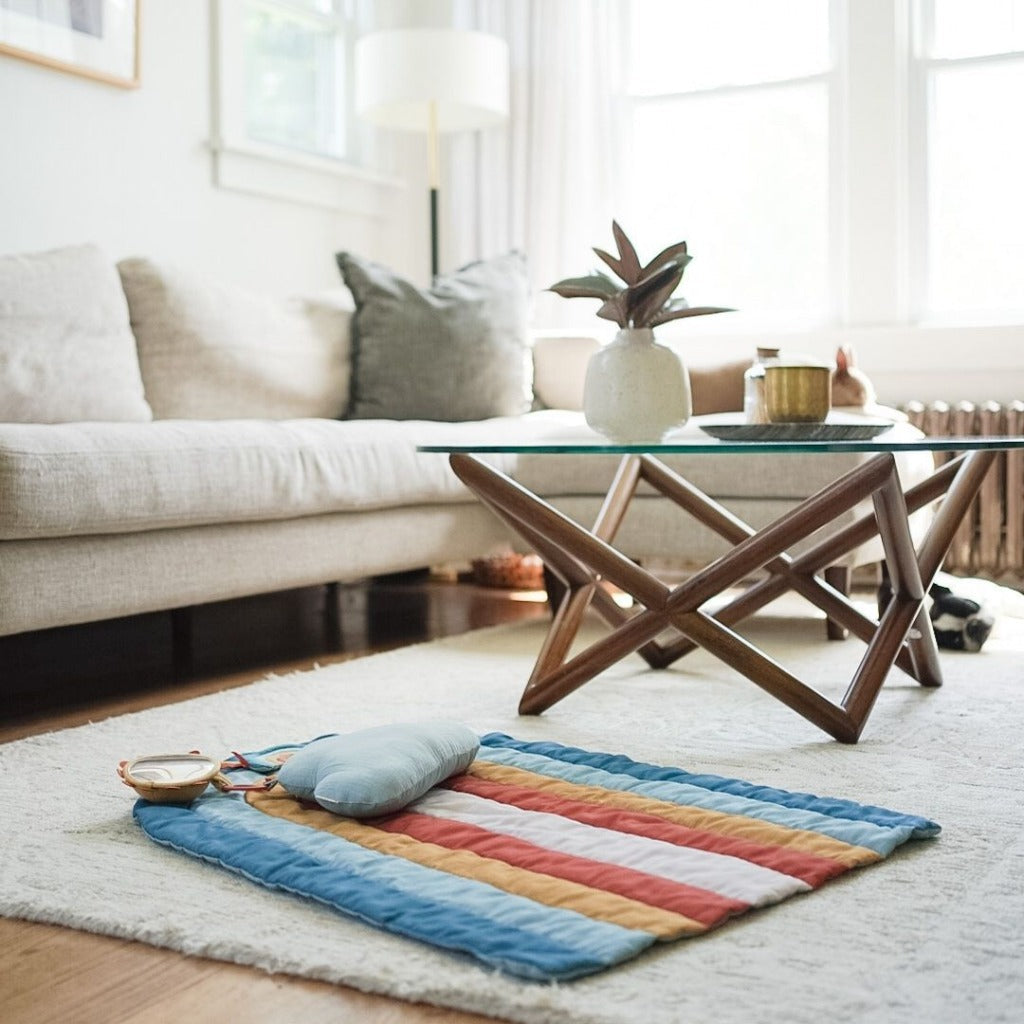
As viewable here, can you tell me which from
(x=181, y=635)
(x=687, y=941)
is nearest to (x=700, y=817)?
(x=687, y=941)

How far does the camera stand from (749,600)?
2.26 meters

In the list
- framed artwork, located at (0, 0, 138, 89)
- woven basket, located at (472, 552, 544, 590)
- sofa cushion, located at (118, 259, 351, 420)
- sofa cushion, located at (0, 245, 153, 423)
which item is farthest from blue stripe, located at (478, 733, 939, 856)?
framed artwork, located at (0, 0, 138, 89)

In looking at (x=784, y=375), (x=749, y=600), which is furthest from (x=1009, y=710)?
(x=784, y=375)

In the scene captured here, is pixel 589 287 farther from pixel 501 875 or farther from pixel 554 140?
pixel 554 140

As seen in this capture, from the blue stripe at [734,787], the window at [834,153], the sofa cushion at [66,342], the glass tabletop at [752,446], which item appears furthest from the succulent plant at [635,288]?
the window at [834,153]

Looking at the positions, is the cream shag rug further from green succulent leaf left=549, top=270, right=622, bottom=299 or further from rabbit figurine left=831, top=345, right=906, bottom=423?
rabbit figurine left=831, top=345, right=906, bottom=423

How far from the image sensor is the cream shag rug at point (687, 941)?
1047 mm

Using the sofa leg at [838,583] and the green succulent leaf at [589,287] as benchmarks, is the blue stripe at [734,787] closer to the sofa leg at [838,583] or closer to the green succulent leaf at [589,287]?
the green succulent leaf at [589,287]

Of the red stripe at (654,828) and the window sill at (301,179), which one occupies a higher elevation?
the window sill at (301,179)

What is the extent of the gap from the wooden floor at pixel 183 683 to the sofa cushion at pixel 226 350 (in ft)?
1.87

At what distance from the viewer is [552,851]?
1.36 metres

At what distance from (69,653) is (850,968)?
2.25m

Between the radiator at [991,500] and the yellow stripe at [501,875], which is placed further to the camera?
the radiator at [991,500]

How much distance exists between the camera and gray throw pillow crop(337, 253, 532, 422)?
3.60 metres
